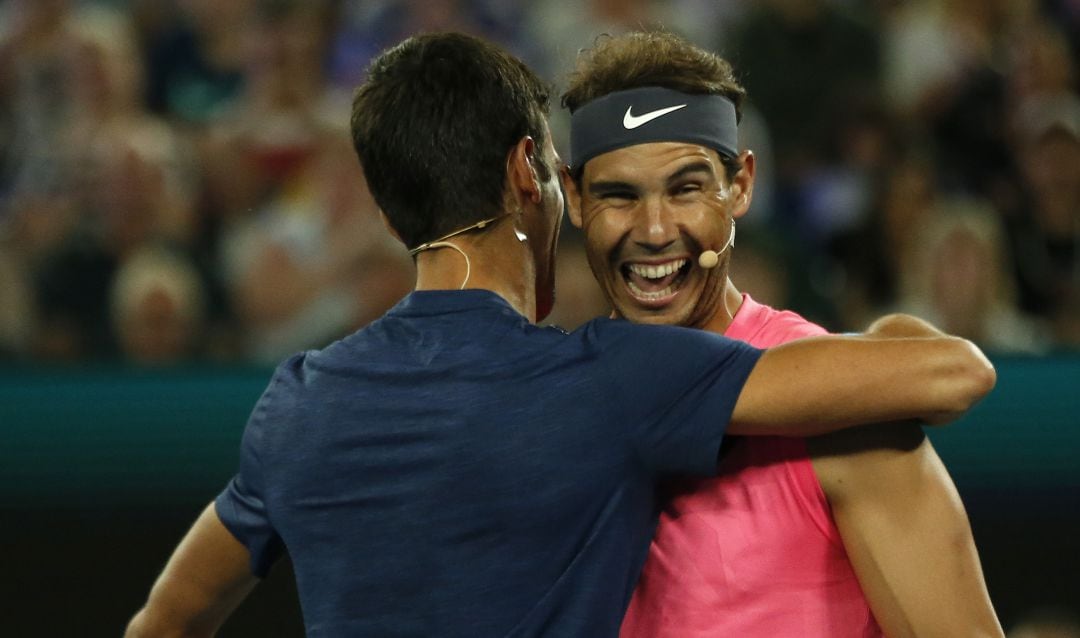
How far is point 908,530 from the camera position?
2.45m

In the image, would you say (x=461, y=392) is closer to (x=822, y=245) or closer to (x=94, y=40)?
(x=822, y=245)

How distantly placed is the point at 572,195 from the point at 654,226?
228 mm

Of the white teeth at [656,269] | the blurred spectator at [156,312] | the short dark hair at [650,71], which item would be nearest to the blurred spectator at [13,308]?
the blurred spectator at [156,312]

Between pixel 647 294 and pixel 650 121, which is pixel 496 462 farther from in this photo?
pixel 650 121

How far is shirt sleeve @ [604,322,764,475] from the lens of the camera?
7.54 feet

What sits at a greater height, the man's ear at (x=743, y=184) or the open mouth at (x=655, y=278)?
the man's ear at (x=743, y=184)

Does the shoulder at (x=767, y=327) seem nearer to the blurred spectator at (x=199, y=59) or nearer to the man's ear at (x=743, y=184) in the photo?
the man's ear at (x=743, y=184)

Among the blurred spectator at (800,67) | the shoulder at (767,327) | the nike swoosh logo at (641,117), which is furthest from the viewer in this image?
the blurred spectator at (800,67)

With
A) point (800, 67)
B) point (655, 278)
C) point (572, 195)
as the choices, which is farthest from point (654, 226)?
point (800, 67)

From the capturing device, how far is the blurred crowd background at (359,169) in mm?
5914

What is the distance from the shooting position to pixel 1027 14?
670 centimetres

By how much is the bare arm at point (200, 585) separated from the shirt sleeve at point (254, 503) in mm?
34

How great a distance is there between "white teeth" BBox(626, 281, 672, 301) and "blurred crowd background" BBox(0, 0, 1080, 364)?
2.83 metres

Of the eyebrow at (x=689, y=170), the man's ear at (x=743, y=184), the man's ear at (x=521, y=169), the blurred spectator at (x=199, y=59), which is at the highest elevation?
the blurred spectator at (x=199, y=59)
